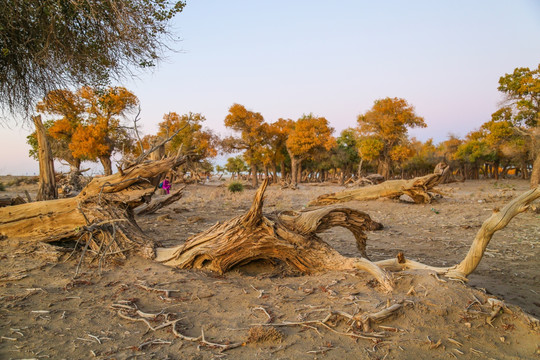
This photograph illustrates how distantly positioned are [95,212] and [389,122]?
27.5 m

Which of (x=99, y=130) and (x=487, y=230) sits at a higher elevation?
(x=99, y=130)

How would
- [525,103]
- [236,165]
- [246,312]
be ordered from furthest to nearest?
[236,165]
[525,103]
[246,312]

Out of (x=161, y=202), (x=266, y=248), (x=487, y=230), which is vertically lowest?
(x=266, y=248)

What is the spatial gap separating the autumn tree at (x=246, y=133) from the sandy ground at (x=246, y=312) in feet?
92.2

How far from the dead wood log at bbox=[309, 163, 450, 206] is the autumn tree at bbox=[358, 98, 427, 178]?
17370mm

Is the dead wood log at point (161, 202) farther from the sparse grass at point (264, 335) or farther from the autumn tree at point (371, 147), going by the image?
the autumn tree at point (371, 147)

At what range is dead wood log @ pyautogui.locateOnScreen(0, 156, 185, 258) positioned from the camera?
515cm

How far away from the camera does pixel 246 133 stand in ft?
108

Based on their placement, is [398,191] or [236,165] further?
[236,165]

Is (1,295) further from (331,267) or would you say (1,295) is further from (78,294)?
(331,267)

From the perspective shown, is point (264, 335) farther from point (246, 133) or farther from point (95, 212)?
point (246, 133)

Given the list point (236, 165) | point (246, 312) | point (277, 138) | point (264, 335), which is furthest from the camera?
point (236, 165)

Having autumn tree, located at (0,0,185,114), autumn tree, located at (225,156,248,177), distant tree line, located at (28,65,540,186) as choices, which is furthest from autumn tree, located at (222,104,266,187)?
autumn tree, located at (0,0,185,114)

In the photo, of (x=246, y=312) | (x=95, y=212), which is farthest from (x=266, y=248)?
(x=95, y=212)
